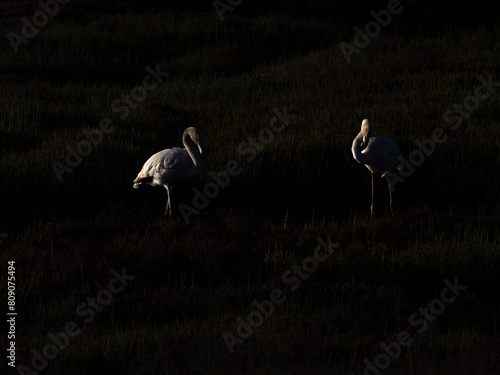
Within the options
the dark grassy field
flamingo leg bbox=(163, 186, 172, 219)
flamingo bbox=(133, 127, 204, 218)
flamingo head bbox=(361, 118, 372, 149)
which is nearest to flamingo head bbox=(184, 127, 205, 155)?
flamingo bbox=(133, 127, 204, 218)

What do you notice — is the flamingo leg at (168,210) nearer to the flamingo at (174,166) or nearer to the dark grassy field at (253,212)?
the flamingo at (174,166)

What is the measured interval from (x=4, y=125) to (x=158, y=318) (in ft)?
22.6

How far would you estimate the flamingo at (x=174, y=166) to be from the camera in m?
9.10

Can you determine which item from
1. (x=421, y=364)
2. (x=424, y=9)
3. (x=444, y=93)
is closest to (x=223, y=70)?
(x=444, y=93)

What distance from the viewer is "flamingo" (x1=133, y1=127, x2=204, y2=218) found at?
9102 millimetres

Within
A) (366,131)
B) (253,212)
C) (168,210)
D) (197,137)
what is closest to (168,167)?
(197,137)

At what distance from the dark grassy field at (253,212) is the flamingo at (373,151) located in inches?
25.9

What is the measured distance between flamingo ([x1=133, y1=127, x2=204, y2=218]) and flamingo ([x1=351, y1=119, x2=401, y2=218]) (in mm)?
2001

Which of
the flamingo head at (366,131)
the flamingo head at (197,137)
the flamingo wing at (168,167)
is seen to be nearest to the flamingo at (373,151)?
the flamingo head at (366,131)

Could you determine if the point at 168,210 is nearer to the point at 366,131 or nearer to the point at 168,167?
the point at 168,167

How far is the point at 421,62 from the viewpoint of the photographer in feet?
51.7

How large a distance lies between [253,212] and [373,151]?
1.76 meters

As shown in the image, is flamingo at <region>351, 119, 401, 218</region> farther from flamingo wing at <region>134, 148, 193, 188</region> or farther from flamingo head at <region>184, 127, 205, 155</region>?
flamingo wing at <region>134, 148, 193, 188</region>

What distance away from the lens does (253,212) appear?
357 inches
